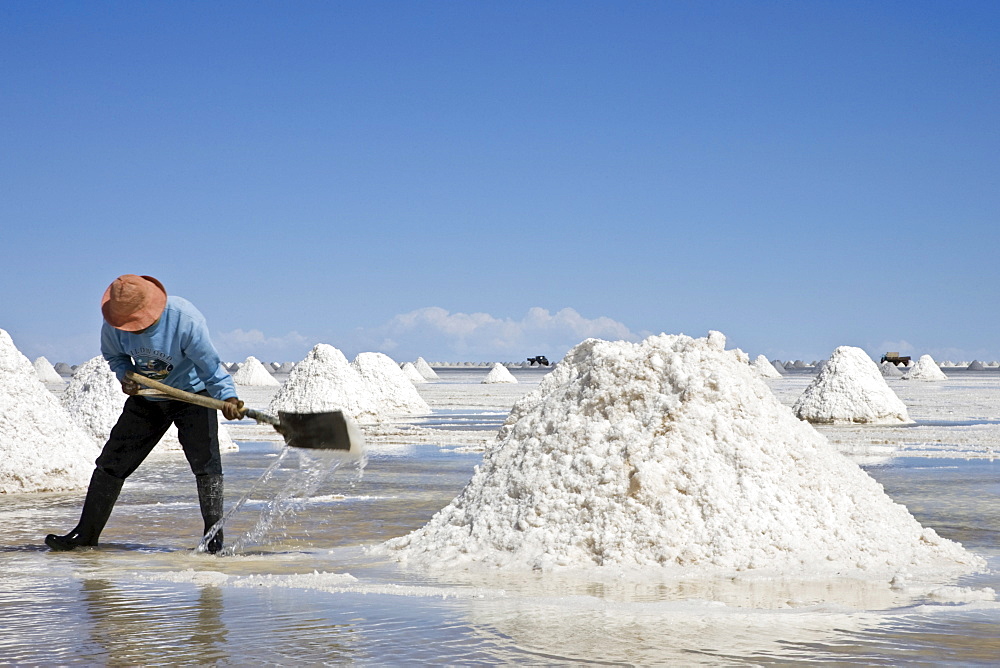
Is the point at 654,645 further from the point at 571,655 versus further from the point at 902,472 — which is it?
the point at 902,472

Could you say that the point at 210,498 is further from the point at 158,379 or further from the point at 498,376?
the point at 498,376

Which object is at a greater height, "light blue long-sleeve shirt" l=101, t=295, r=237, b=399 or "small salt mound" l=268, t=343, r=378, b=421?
"small salt mound" l=268, t=343, r=378, b=421

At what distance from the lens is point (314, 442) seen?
5.42 meters

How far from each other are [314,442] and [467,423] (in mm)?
13485

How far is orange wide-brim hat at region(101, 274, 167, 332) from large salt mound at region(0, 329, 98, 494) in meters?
3.91

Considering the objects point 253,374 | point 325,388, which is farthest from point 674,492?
point 253,374

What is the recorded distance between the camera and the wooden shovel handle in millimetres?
5336

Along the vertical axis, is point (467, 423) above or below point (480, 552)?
above

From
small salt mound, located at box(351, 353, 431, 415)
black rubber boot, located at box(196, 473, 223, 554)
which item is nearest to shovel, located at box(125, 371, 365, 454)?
black rubber boot, located at box(196, 473, 223, 554)

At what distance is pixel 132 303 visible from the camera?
208 inches

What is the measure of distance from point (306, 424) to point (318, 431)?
8cm

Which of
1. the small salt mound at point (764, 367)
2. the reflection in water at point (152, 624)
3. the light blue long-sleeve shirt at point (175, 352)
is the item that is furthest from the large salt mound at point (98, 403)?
the small salt mound at point (764, 367)

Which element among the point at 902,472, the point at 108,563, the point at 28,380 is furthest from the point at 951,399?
the point at 108,563

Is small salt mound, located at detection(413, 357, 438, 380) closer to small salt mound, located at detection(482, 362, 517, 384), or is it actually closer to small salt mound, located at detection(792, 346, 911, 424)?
small salt mound, located at detection(482, 362, 517, 384)
